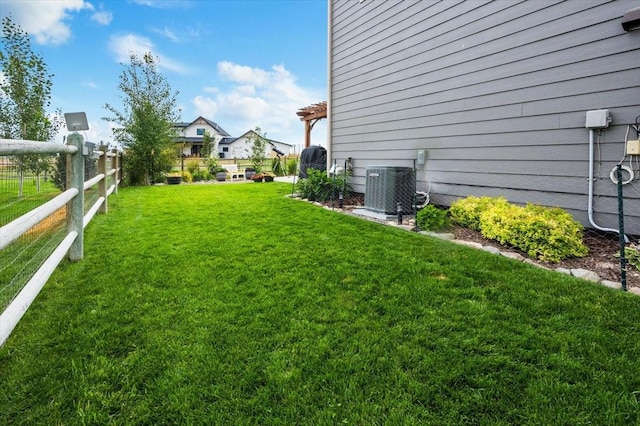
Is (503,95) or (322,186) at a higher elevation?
(503,95)

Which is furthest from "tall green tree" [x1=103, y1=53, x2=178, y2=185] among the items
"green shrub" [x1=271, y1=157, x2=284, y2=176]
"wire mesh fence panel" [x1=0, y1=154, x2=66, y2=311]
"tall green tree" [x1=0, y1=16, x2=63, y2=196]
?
"wire mesh fence panel" [x1=0, y1=154, x2=66, y2=311]

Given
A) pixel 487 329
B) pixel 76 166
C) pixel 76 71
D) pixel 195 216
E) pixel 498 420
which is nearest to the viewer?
pixel 498 420

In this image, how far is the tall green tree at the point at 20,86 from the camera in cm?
683

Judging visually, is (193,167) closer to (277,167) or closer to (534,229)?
(277,167)

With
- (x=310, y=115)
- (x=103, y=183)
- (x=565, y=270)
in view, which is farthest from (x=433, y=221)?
(x=310, y=115)

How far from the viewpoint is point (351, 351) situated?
1.65m

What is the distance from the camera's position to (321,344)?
1.70 m

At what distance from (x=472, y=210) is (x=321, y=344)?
298cm

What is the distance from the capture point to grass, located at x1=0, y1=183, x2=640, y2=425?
4.25 feet

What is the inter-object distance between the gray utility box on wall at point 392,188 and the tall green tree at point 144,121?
896 centimetres

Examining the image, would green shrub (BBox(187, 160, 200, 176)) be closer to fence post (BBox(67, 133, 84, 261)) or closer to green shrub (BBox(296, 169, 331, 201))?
green shrub (BBox(296, 169, 331, 201))

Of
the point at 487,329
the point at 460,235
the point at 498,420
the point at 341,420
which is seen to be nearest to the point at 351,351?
the point at 341,420

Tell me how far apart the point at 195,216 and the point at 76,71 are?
6995 mm

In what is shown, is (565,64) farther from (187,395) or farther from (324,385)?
(187,395)
